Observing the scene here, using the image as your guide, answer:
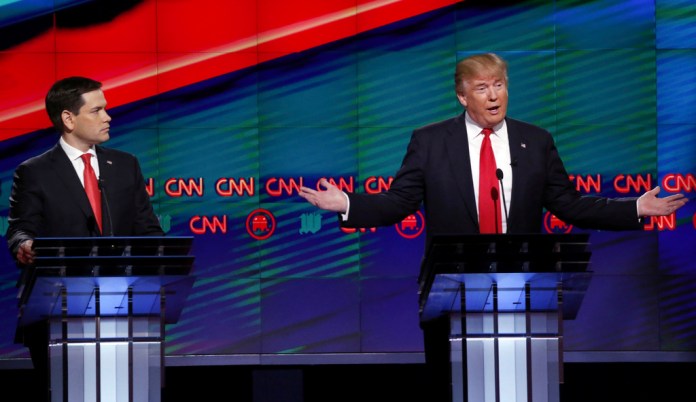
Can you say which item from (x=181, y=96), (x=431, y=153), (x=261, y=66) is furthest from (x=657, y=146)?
(x=431, y=153)

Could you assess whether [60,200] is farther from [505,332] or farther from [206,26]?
[206,26]

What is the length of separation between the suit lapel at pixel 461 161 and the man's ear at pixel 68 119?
1.40 meters

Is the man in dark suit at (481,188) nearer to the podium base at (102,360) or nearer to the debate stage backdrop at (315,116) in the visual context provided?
the podium base at (102,360)

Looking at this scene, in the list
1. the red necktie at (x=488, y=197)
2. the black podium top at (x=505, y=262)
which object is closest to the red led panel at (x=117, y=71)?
the red necktie at (x=488, y=197)

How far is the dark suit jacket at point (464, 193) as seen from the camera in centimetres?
404

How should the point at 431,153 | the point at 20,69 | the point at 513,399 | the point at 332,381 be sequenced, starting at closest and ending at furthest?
the point at 513,399 < the point at 431,153 < the point at 332,381 < the point at 20,69

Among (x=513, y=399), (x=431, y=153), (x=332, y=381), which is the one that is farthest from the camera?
(x=332, y=381)

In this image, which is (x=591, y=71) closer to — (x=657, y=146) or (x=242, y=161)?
(x=657, y=146)

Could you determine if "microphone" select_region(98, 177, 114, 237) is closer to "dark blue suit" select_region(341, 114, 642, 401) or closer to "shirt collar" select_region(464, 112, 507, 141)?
"dark blue suit" select_region(341, 114, 642, 401)

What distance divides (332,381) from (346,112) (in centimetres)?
261

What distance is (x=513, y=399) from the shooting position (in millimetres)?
3580

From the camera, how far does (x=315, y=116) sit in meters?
7.53

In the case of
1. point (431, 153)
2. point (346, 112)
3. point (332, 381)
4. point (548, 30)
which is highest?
point (548, 30)

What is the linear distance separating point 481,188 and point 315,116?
A: 356 centimetres
